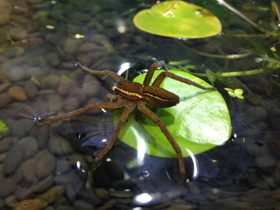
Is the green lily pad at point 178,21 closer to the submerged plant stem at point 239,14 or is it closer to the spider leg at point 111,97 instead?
the submerged plant stem at point 239,14

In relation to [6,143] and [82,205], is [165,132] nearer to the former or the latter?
[82,205]

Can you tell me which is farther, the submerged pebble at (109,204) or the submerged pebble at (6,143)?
the submerged pebble at (6,143)

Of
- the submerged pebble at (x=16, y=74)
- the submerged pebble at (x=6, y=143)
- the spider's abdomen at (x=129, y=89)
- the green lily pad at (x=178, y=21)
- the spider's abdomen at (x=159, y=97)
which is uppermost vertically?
the green lily pad at (x=178, y=21)

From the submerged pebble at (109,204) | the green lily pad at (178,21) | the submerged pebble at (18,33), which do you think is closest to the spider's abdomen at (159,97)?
the submerged pebble at (109,204)

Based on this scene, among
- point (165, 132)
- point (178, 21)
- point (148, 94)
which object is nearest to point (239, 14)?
point (178, 21)

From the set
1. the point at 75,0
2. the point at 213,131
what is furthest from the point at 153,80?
the point at 75,0
